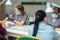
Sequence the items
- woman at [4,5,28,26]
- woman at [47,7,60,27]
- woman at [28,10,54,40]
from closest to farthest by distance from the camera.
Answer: woman at [28,10,54,40], woman at [47,7,60,27], woman at [4,5,28,26]

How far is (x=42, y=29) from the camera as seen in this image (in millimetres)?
2646

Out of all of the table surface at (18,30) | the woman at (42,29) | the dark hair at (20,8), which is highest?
the dark hair at (20,8)

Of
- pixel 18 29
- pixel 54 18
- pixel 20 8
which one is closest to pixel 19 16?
pixel 20 8

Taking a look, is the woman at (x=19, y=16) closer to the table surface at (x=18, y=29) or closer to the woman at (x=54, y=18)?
the table surface at (x=18, y=29)

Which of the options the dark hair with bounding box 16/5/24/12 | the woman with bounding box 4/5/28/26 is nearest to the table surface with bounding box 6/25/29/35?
the woman with bounding box 4/5/28/26

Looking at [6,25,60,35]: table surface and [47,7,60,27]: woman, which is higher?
[47,7,60,27]: woman

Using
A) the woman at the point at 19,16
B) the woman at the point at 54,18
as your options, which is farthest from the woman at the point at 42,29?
the woman at the point at 19,16

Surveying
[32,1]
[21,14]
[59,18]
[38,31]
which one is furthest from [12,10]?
[38,31]

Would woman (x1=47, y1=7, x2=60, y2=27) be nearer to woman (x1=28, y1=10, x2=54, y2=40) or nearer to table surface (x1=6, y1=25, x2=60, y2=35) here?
→ table surface (x1=6, y1=25, x2=60, y2=35)

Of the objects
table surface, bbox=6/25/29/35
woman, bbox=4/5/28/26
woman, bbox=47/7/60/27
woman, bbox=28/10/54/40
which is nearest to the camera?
woman, bbox=28/10/54/40

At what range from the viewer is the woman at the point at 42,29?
8.52 feet

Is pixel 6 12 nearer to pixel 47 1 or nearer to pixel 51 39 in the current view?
pixel 47 1

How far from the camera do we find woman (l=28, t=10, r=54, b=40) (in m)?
2.60

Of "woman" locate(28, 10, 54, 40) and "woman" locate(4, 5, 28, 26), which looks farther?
"woman" locate(4, 5, 28, 26)
